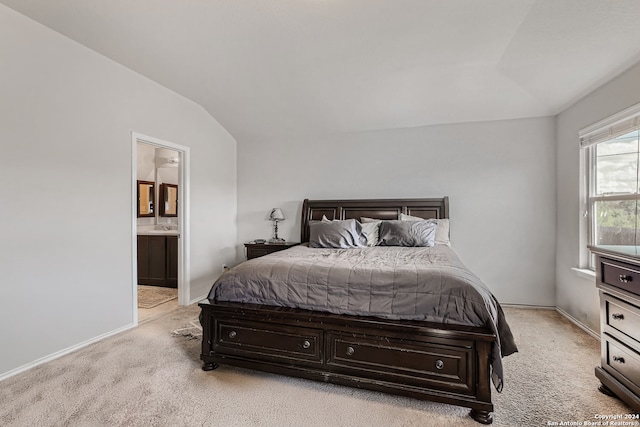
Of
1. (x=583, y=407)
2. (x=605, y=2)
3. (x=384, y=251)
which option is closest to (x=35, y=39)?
(x=384, y=251)

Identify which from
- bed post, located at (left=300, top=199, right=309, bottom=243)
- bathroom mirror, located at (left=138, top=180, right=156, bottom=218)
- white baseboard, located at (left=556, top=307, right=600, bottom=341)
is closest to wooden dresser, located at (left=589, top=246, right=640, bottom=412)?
white baseboard, located at (left=556, top=307, right=600, bottom=341)

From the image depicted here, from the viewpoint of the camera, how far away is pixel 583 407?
1868 mm

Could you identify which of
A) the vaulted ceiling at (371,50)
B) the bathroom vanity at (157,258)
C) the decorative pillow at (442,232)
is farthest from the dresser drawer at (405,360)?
the bathroom vanity at (157,258)

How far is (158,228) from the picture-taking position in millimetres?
5332

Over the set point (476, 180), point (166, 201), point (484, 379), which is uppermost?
point (476, 180)

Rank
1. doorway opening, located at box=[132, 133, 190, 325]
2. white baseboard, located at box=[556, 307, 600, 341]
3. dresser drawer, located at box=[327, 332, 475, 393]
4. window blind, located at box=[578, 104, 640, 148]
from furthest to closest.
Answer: doorway opening, located at box=[132, 133, 190, 325] < white baseboard, located at box=[556, 307, 600, 341] < window blind, located at box=[578, 104, 640, 148] < dresser drawer, located at box=[327, 332, 475, 393]

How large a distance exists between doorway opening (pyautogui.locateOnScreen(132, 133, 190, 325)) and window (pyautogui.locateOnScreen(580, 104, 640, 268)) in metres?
4.53

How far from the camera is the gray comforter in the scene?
1870 millimetres

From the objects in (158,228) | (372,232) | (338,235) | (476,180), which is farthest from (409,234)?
(158,228)

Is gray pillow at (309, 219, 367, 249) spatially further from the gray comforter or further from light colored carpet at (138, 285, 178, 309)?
light colored carpet at (138, 285, 178, 309)

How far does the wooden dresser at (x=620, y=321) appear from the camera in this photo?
1724 millimetres

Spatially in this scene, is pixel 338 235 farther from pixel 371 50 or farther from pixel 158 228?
pixel 158 228

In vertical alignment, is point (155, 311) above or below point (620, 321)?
below

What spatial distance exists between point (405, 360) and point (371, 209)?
2.63 meters
